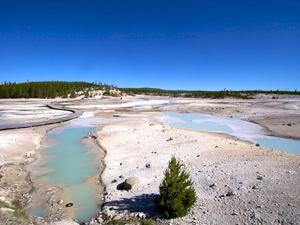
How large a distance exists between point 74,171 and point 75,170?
0.25 metres

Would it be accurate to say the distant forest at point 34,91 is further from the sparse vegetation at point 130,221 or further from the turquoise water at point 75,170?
the sparse vegetation at point 130,221

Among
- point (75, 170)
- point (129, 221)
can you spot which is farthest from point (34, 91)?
point (129, 221)

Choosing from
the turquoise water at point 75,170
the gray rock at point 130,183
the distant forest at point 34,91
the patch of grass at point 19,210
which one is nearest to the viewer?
the patch of grass at point 19,210

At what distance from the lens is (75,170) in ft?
75.2

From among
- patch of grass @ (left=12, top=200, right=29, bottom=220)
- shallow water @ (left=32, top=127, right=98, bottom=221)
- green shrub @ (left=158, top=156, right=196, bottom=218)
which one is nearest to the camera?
green shrub @ (left=158, top=156, right=196, bottom=218)

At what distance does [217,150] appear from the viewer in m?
24.5

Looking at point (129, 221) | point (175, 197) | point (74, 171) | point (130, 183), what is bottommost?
point (74, 171)

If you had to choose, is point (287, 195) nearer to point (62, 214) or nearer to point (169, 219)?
point (169, 219)

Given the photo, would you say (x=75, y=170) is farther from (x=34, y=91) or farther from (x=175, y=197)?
(x=34, y=91)

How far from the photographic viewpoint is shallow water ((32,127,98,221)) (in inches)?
660

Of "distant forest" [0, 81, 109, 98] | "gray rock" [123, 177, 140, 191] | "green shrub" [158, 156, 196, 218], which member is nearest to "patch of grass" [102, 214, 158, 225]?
"green shrub" [158, 156, 196, 218]

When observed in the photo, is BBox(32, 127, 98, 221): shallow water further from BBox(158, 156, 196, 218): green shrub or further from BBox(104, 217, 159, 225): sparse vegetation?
BBox(158, 156, 196, 218): green shrub

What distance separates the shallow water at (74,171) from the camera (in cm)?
1676

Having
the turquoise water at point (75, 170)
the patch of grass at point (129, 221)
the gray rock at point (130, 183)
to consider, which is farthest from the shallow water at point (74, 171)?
the gray rock at point (130, 183)
